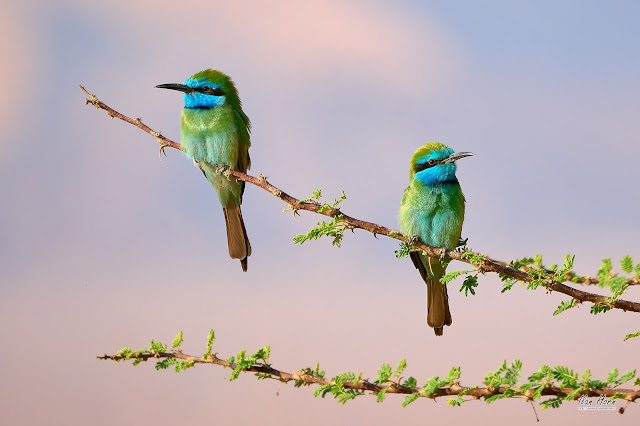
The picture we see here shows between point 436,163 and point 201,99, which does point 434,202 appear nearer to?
point 436,163

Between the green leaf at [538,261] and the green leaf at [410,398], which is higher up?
the green leaf at [538,261]

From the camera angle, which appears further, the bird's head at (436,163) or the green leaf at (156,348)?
the bird's head at (436,163)

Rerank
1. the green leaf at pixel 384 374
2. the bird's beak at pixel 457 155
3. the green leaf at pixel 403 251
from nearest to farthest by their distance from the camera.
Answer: the green leaf at pixel 384 374, the green leaf at pixel 403 251, the bird's beak at pixel 457 155

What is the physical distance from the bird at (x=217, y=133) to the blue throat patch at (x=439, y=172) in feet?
5.18

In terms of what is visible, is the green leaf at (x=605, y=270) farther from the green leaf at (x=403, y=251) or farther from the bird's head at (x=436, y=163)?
the bird's head at (x=436, y=163)

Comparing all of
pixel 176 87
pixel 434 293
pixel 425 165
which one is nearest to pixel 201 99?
pixel 176 87

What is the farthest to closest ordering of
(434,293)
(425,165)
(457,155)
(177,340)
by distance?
(434,293), (425,165), (457,155), (177,340)

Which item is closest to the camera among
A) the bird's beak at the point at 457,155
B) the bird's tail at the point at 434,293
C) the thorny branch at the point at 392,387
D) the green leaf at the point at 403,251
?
the thorny branch at the point at 392,387

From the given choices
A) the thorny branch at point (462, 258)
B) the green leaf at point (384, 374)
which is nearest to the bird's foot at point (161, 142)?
the thorny branch at point (462, 258)

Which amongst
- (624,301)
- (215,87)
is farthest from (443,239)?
(215,87)

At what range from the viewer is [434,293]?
495 centimetres

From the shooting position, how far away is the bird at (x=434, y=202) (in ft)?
15.2

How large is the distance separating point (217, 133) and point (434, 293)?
209 centimetres

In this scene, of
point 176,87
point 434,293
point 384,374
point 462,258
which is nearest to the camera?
point 384,374
